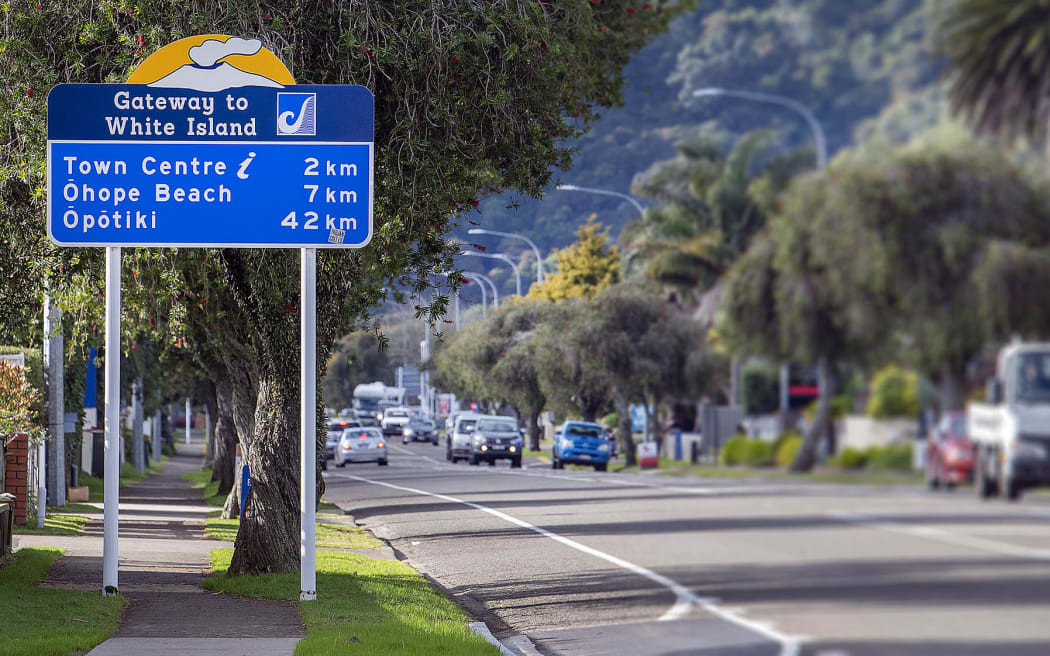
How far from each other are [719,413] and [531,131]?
33.4 ft

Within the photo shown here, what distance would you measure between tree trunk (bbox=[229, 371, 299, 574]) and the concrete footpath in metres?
0.72

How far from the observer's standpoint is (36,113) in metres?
12.9

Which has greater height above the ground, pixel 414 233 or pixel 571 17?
pixel 571 17

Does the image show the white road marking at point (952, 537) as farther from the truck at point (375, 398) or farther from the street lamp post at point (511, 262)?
the truck at point (375, 398)

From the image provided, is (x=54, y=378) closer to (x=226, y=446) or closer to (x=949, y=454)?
(x=226, y=446)

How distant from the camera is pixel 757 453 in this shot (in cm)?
315

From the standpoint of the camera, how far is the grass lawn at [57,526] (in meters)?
19.3

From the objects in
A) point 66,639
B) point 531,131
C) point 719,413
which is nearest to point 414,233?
point 531,131

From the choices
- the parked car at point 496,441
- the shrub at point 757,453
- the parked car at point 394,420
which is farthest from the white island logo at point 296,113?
the parked car at point 394,420

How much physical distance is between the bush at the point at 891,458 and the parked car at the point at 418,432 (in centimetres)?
3310

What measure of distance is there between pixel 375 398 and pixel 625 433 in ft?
82.5

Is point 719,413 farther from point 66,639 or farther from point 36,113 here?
point 36,113

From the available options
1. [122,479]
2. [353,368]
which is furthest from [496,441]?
[122,479]

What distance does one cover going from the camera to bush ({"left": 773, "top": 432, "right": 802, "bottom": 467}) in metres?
2.95
